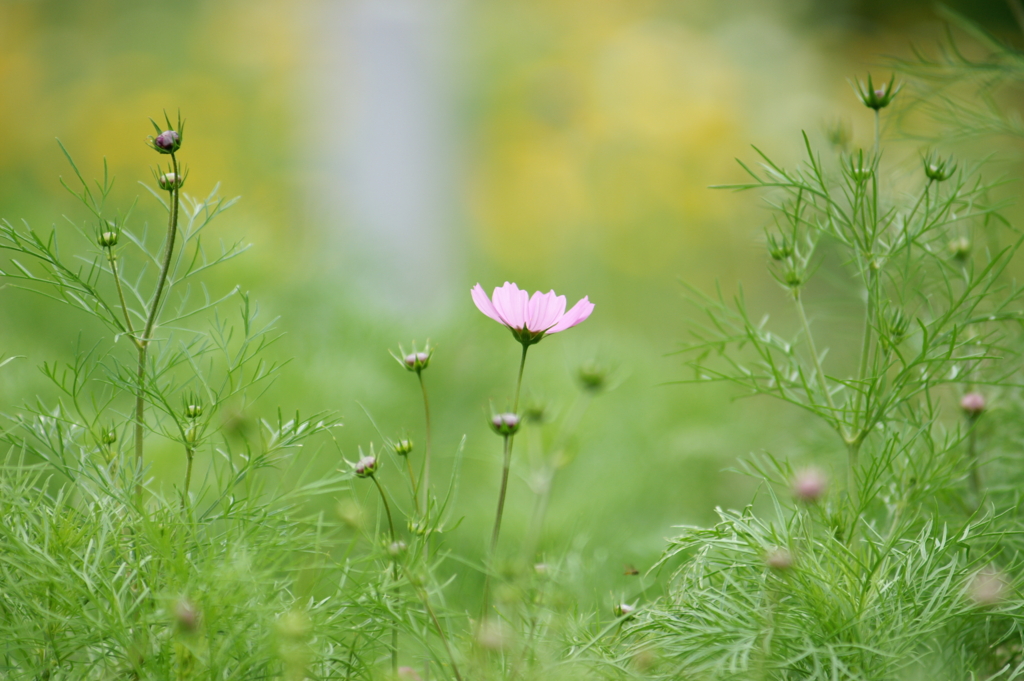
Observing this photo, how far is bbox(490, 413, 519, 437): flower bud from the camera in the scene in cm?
30

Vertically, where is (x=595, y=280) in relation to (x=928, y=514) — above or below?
below

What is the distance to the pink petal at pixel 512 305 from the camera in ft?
1.04

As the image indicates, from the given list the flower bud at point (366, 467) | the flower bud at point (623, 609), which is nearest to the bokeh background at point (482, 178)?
the flower bud at point (623, 609)

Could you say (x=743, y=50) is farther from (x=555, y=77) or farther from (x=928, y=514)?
(x=928, y=514)

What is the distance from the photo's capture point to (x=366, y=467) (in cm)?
30

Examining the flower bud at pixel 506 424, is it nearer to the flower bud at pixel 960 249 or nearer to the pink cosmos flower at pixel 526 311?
the pink cosmos flower at pixel 526 311

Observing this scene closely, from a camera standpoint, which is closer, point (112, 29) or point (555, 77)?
point (555, 77)

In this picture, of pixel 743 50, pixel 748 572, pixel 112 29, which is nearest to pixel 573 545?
pixel 748 572

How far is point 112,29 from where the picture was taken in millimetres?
2965

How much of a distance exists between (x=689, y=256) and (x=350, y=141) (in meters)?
1.18

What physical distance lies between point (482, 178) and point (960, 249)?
2589mm

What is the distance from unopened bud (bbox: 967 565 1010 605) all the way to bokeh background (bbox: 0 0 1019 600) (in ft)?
0.47

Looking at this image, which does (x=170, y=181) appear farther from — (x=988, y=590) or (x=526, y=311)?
(x=988, y=590)

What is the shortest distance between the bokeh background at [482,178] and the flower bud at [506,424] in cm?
9
